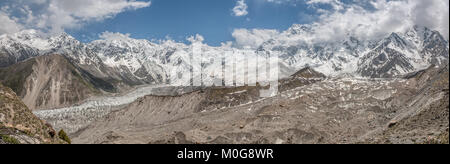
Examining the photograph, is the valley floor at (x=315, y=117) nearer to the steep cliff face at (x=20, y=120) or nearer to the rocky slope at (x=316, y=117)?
the rocky slope at (x=316, y=117)

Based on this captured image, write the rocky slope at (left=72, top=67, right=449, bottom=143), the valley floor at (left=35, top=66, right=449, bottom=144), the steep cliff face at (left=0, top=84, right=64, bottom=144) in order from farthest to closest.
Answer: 1. the rocky slope at (left=72, top=67, right=449, bottom=143)
2. the valley floor at (left=35, top=66, right=449, bottom=144)
3. the steep cliff face at (left=0, top=84, right=64, bottom=144)

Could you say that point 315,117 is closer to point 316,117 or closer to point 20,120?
point 316,117

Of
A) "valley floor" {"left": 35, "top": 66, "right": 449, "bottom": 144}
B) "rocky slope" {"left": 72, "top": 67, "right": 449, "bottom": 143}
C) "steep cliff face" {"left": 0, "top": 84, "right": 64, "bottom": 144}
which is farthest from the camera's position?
"rocky slope" {"left": 72, "top": 67, "right": 449, "bottom": 143}

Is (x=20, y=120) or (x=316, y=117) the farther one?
(x=316, y=117)

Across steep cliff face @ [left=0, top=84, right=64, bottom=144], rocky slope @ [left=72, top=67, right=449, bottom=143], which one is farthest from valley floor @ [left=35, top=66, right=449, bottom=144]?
steep cliff face @ [left=0, top=84, right=64, bottom=144]

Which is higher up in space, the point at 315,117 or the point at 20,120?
the point at 315,117

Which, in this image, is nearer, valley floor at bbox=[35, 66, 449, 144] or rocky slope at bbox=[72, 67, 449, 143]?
valley floor at bbox=[35, 66, 449, 144]

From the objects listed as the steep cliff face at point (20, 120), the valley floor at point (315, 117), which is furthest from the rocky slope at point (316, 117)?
the steep cliff face at point (20, 120)

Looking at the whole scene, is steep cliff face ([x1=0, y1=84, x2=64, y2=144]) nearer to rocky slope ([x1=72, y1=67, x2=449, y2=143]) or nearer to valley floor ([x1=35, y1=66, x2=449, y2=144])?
rocky slope ([x1=72, y1=67, x2=449, y2=143])

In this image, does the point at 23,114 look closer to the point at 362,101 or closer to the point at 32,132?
the point at 32,132

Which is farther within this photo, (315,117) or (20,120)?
(315,117)

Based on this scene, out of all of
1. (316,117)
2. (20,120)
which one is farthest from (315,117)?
(20,120)

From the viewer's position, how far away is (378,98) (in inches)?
4242

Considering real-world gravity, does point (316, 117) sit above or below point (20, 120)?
above
